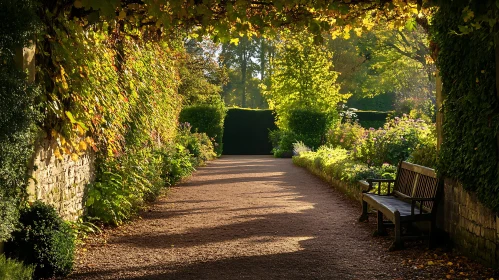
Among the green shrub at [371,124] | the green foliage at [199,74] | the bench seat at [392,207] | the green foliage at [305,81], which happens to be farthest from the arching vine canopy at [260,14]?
the green shrub at [371,124]

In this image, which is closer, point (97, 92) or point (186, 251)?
point (186, 251)

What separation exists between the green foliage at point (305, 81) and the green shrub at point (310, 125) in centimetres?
69

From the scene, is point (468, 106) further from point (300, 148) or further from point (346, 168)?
point (300, 148)

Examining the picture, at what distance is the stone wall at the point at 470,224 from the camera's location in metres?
5.32

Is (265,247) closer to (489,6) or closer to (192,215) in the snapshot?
(192,215)

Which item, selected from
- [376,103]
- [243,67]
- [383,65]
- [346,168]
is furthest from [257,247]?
[376,103]

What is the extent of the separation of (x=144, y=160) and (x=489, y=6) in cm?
659

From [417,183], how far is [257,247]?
2308mm

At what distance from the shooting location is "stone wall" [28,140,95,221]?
239 inches

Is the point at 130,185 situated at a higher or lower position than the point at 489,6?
lower

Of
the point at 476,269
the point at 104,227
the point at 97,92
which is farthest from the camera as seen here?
the point at 104,227

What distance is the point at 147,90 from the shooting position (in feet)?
32.7

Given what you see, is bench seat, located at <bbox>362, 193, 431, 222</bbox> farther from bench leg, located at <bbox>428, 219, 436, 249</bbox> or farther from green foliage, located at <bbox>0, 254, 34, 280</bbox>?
green foliage, located at <bbox>0, 254, 34, 280</bbox>

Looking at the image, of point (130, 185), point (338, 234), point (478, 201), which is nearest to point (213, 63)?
Result: point (130, 185)
